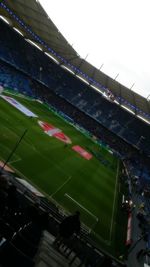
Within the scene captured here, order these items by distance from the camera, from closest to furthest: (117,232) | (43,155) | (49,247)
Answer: (49,247) → (117,232) → (43,155)

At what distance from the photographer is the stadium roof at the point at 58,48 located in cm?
6059

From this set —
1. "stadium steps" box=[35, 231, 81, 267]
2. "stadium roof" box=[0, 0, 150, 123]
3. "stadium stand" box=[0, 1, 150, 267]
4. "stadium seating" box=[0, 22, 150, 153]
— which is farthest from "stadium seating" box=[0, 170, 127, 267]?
"stadium seating" box=[0, 22, 150, 153]

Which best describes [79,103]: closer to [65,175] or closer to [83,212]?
[65,175]

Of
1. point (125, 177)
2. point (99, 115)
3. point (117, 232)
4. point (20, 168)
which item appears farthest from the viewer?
point (99, 115)

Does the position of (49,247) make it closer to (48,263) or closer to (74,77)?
(48,263)

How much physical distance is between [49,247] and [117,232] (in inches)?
683

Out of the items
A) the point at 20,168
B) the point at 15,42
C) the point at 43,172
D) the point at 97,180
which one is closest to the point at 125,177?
the point at 97,180

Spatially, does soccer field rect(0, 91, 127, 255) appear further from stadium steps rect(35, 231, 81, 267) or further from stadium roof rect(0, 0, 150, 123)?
stadium roof rect(0, 0, 150, 123)

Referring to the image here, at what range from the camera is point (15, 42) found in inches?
2835

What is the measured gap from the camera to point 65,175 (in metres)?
33.6

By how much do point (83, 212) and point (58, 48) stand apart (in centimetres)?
5171

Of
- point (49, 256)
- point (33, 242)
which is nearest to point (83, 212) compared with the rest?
point (49, 256)

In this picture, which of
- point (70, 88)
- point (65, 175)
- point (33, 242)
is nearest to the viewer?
point (33, 242)

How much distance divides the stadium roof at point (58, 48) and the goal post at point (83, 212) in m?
37.5
